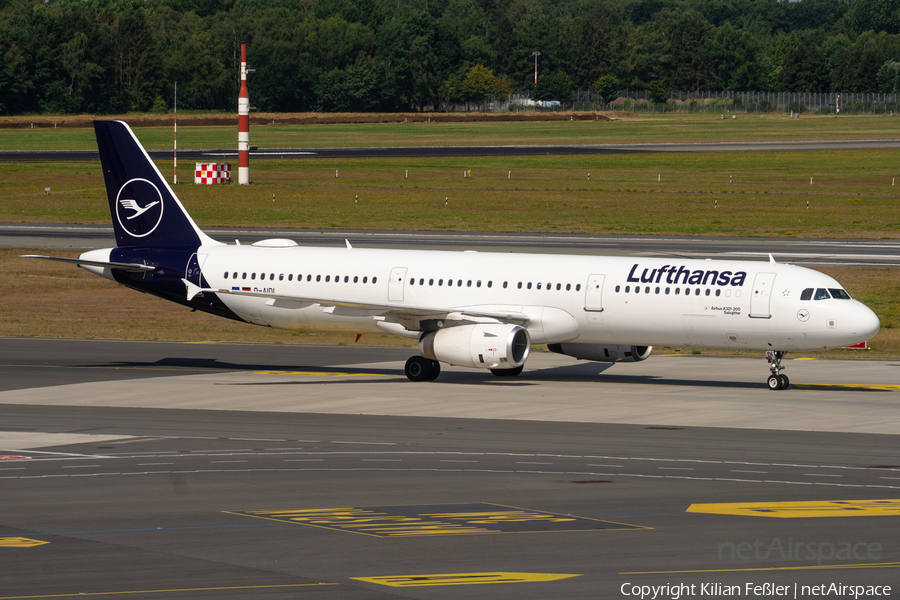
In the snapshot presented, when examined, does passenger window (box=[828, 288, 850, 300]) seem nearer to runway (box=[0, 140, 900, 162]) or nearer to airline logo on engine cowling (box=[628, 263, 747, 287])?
airline logo on engine cowling (box=[628, 263, 747, 287])

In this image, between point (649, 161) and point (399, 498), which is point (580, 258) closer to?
point (399, 498)

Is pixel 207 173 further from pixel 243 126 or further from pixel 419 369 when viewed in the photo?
pixel 419 369

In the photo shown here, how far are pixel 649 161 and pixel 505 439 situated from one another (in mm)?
116687

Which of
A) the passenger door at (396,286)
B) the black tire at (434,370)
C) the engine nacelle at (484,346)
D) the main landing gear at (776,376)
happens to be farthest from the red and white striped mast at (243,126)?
the main landing gear at (776,376)

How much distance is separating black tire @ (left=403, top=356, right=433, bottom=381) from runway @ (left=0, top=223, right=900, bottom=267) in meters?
32.1

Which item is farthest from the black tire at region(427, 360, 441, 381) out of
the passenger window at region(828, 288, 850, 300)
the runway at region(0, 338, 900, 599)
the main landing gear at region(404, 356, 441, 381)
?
the passenger window at region(828, 288, 850, 300)

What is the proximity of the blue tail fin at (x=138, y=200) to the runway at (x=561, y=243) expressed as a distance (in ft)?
96.3

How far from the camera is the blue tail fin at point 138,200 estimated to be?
47.9 m

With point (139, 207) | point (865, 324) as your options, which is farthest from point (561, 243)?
point (865, 324)

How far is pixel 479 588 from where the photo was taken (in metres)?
18.2

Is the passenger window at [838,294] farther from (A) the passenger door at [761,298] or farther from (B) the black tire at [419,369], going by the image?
(B) the black tire at [419,369]

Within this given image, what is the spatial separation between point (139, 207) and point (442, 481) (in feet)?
86.3

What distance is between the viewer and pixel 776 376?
4075cm

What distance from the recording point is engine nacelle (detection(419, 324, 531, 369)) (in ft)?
132
